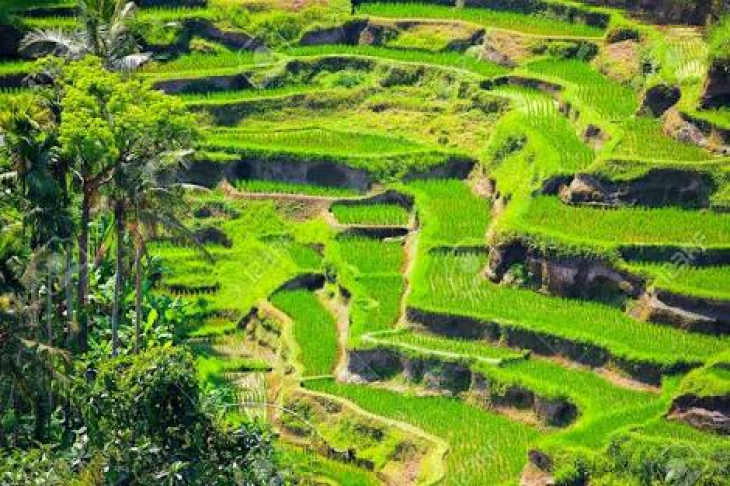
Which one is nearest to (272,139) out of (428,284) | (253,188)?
(253,188)

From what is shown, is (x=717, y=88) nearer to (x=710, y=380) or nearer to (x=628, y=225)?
(x=628, y=225)

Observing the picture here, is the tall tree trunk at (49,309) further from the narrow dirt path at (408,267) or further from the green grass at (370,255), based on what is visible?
the green grass at (370,255)

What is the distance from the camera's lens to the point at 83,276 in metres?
58.1

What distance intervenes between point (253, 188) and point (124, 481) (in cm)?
3128

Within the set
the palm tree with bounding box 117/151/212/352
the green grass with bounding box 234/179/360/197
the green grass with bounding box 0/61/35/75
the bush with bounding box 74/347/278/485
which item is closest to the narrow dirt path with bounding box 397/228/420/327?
the green grass with bounding box 234/179/360/197

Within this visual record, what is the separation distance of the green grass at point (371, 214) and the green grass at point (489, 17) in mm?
10622

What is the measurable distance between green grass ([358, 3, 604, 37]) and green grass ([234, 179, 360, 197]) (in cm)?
1013

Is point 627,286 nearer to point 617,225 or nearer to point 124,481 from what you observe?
point 617,225

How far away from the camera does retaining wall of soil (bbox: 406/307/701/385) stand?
59.9m

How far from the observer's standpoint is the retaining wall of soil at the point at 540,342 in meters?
59.9

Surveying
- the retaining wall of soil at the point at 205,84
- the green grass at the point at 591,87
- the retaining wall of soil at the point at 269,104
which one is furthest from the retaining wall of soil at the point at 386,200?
the retaining wall of soil at the point at 205,84

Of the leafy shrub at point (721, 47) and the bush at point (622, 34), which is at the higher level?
the leafy shrub at point (721, 47)

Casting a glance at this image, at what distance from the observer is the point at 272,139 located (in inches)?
2992

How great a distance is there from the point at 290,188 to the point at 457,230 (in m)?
6.26
